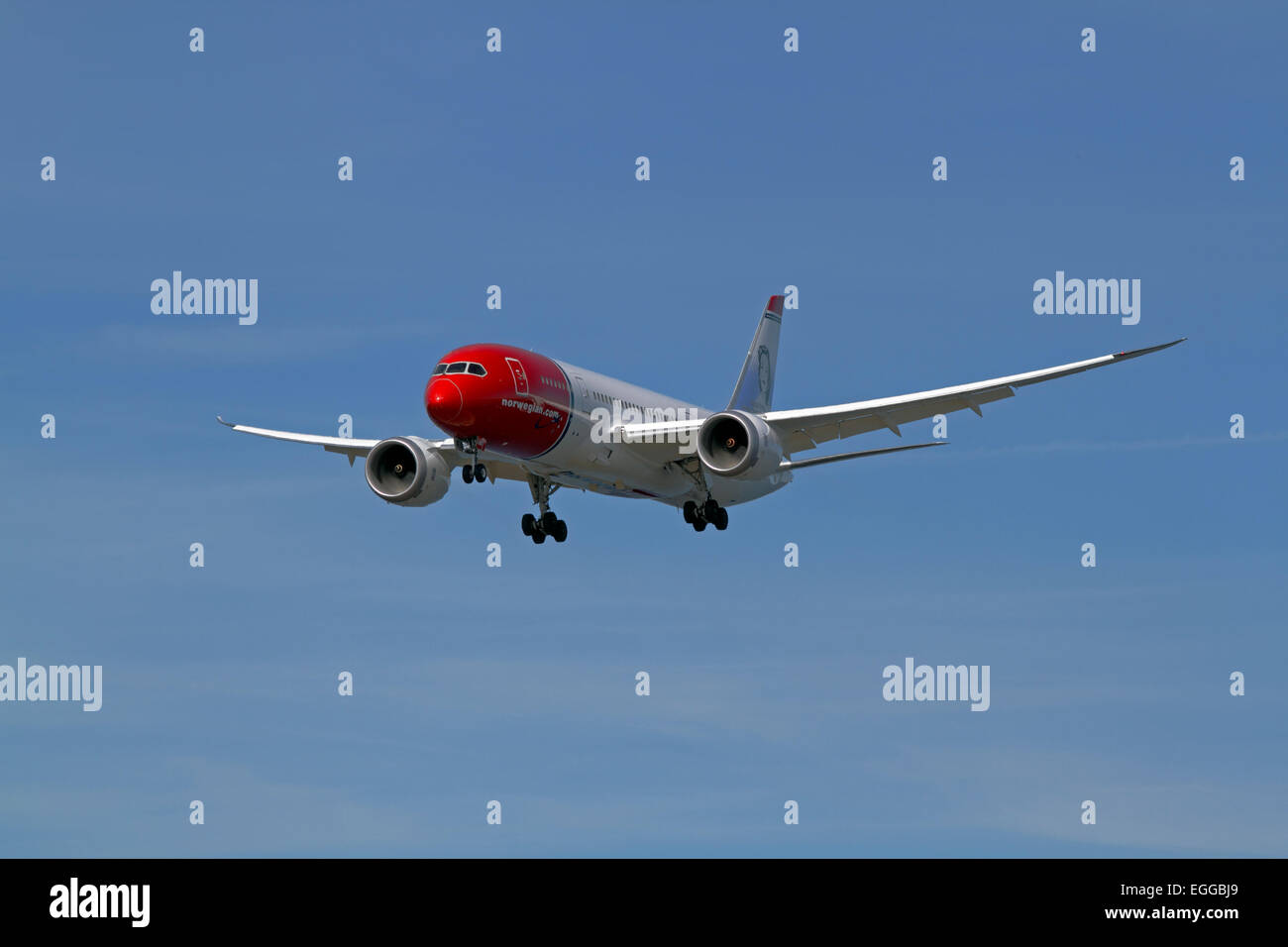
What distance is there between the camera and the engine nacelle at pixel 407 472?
193 ft

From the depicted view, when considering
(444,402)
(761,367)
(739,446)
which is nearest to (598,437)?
(739,446)

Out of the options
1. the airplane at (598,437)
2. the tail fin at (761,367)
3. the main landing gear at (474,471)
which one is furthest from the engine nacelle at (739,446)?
the tail fin at (761,367)

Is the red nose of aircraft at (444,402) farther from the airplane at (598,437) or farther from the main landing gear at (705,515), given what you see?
the main landing gear at (705,515)

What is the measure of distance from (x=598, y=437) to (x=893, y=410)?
9332 mm

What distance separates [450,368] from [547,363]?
3747 mm

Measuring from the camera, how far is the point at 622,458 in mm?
58625

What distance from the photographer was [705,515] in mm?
61781

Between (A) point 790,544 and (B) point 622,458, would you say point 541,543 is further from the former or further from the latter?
(A) point 790,544

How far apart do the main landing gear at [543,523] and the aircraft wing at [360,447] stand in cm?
88

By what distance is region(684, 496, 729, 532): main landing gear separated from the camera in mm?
61562

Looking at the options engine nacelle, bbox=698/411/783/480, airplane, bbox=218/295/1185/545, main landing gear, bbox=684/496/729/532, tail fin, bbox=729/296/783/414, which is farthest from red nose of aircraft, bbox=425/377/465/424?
tail fin, bbox=729/296/783/414

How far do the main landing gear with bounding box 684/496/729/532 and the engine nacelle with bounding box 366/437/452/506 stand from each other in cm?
840

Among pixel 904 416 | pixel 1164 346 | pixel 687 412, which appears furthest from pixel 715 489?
pixel 1164 346

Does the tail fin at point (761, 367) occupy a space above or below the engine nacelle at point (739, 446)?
above
